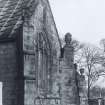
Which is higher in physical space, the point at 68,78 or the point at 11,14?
the point at 11,14

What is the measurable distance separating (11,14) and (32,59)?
3.66m

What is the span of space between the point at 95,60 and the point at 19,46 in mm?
28895

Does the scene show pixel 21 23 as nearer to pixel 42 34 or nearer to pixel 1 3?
pixel 42 34

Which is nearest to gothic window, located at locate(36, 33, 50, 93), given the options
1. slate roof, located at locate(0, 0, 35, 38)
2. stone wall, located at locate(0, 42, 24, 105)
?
slate roof, located at locate(0, 0, 35, 38)

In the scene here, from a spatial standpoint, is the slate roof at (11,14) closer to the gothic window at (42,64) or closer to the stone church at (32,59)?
the stone church at (32,59)

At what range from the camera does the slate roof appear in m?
20.1

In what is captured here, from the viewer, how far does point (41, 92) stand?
20.9 meters

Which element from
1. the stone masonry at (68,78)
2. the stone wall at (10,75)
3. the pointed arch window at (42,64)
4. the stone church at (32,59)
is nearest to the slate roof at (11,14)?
the stone church at (32,59)

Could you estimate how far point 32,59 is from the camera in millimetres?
19188

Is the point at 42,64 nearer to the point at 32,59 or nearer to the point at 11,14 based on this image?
the point at 32,59

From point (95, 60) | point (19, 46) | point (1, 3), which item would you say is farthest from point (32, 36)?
point (95, 60)

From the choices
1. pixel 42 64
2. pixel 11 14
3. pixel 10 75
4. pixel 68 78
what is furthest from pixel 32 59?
pixel 68 78

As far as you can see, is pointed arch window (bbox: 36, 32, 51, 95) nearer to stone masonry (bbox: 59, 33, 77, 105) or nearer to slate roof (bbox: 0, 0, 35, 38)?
slate roof (bbox: 0, 0, 35, 38)

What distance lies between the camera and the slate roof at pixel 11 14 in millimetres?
20062
